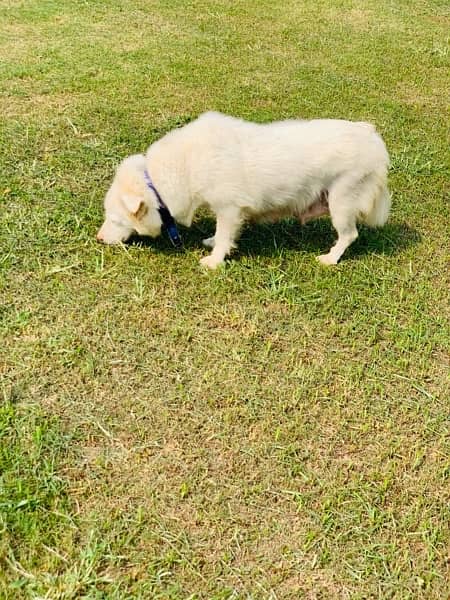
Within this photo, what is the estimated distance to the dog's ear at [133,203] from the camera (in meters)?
4.16

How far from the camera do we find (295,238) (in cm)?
496

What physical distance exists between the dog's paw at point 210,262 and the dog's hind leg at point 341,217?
2.56 ft

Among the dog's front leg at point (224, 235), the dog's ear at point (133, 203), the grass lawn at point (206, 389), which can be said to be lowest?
the grass lawn at point (206, 389)

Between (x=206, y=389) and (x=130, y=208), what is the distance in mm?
1330

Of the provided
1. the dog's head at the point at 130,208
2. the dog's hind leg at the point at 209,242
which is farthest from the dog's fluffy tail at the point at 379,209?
the dog's head at the point at 130,208

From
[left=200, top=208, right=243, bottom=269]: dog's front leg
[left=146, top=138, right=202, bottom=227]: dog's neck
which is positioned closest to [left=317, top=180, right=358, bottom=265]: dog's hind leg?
[left=200, top=208, right=243, bottom=269]: dog's front leg

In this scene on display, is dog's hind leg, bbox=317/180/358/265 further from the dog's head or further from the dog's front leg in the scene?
the dog's head

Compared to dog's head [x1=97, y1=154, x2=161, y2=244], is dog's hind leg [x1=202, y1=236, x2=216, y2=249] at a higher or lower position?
lower

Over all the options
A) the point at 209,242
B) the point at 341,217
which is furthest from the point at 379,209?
the point at 209,242

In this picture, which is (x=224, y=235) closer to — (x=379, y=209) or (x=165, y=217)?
(x=165, y=217)

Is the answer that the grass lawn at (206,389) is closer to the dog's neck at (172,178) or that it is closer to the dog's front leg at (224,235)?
the dog's front leg at (224,235)

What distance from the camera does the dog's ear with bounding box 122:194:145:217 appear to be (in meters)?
4.16

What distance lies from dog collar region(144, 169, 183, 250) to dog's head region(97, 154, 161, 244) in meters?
0.03

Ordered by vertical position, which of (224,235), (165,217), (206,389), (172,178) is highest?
(172,178)
